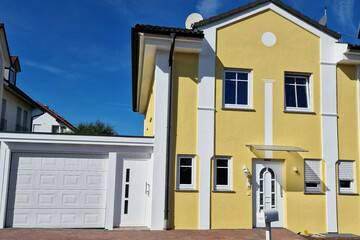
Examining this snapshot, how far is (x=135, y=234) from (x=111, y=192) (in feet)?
5.37

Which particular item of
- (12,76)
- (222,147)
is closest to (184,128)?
(222,147)

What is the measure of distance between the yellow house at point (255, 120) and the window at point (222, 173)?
0.03 metres

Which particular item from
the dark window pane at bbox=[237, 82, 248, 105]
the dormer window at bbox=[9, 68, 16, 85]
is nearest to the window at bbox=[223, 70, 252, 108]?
the dark window pane at bbox=[237, 82, 248, 105]

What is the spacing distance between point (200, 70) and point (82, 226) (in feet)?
20.6

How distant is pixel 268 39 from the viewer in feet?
40.4

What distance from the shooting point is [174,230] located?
10.7m

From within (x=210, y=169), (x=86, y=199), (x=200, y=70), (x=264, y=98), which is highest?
(x=200, y=70)

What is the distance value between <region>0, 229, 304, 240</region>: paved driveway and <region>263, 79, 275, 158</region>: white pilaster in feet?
8.76

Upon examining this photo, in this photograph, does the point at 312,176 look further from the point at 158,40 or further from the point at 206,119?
the point at 158,40

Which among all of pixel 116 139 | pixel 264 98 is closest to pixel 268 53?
pixel 264 98

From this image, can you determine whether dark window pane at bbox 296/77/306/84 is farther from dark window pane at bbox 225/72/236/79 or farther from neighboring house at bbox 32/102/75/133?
neighboring house at bbox 32/102/75/133

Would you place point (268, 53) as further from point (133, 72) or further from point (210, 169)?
point (133, 72)

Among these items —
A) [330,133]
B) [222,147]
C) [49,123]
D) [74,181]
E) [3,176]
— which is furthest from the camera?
[49,123]

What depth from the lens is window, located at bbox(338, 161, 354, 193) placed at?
12103 mm
